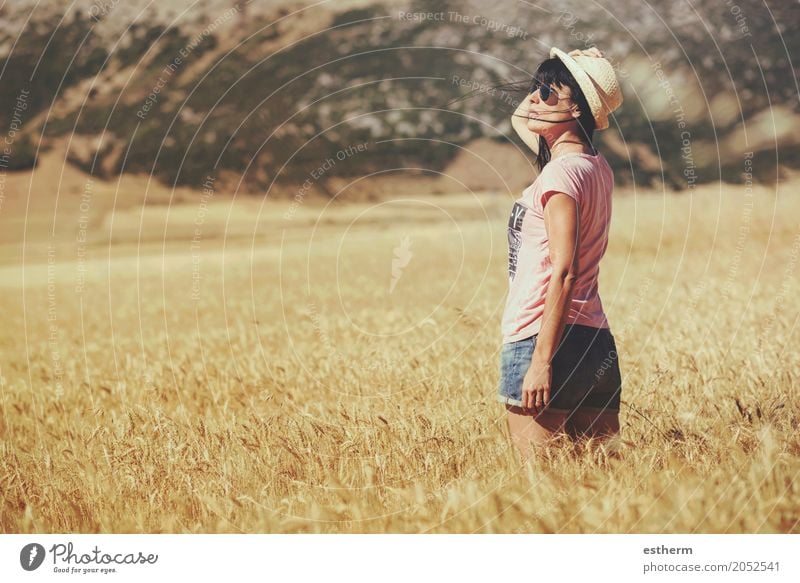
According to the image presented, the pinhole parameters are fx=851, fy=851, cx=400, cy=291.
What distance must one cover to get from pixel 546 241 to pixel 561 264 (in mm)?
182

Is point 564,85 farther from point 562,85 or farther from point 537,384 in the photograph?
point 537,384

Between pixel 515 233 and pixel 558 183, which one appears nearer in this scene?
pixel 558 183

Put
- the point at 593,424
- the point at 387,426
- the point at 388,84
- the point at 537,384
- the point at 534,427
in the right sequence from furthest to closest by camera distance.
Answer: the point at 388,84 < the point at 387,426 < the point at 593,424 < the point at 534,427 < the point at 537,384

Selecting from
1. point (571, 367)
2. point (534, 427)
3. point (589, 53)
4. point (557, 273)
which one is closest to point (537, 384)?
point (571, 367)

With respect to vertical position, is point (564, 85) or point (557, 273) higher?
point (564, 85)

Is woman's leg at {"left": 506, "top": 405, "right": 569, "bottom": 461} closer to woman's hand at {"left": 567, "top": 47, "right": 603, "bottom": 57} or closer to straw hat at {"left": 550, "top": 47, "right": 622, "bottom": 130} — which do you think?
straw hat at {"left": 550, "top": 47, "right": 622, "bottom": 130}

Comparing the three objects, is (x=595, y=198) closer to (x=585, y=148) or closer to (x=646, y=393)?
(x=585, y=148)

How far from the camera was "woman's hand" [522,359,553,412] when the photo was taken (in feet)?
12.7

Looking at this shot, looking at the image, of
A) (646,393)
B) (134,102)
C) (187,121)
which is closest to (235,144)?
(187,121)

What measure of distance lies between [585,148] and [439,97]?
29894 mm

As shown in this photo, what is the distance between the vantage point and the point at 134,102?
2069 centimetres

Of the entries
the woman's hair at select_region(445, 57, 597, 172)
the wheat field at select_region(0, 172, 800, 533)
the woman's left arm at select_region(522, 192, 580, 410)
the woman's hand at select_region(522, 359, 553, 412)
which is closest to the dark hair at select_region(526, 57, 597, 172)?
the woman's hair at select_region(445, 57, 597, 172)

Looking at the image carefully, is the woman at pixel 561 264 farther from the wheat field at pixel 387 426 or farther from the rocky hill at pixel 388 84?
the rocky hill at pixel 388 84

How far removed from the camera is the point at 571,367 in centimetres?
397
